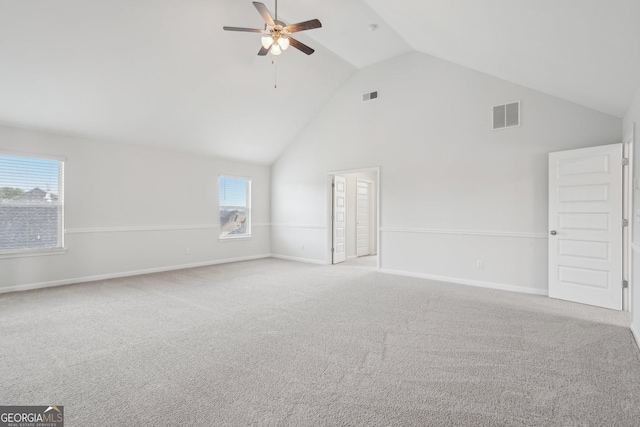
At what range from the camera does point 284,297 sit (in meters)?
4.18

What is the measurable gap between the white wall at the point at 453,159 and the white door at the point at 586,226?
206mm

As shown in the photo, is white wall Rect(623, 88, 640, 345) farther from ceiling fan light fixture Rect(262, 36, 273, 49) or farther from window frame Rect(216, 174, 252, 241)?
window frame Rect(216, 174, 252, 241)

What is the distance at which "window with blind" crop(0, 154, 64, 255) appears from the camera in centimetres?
434

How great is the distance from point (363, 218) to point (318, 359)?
589 centimetres

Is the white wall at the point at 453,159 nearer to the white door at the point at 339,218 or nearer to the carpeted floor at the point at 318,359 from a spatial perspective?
the white door at the point at 339,218

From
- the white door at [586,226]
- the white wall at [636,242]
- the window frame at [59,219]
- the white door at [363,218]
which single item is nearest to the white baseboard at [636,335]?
the white wall at [636,242]

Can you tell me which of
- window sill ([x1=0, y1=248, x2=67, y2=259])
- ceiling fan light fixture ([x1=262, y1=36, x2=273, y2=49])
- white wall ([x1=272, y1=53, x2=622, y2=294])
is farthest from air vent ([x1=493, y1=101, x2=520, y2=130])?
window sill ([x1=0, y1=248, x2=67, y2=259])

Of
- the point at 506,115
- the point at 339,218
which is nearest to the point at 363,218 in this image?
the point at 339,218

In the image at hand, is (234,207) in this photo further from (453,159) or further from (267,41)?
(453,159)

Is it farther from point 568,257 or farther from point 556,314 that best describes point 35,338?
point 568,257

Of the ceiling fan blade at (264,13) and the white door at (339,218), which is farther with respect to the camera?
the white door at (339,218)

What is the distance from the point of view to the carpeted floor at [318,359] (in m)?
1.82

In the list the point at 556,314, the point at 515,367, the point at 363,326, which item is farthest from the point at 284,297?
the point at 556,314

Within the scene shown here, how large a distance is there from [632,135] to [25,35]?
6.50 meters
